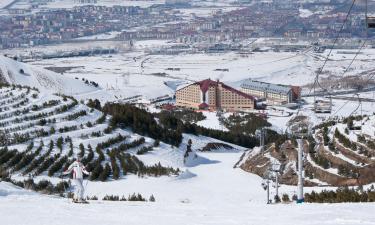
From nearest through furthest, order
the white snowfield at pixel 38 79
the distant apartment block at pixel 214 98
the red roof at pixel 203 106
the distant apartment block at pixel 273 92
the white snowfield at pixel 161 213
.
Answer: the white snowfield at pixel 161 213
the white snowfield at pixel 38 79
the distant apartment block at pixel 214 98
the red roof at pixel 203 106
the distant apartment block at pixel 273 92

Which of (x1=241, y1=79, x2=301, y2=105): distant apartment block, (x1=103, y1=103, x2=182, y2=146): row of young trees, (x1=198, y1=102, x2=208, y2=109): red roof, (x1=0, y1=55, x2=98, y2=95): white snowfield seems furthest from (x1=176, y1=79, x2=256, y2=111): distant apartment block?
(x1=103, y1=103, x2=182, y2=146): row of young trees

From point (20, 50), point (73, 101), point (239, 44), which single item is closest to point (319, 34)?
point (239, 44)

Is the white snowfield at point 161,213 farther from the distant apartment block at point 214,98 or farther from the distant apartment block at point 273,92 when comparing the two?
the distant apartment block at point 273,92

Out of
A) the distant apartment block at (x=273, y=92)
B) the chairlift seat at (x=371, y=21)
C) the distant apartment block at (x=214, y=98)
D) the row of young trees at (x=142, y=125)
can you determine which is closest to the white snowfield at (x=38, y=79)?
the distant apartment block at (x=214, y=98)

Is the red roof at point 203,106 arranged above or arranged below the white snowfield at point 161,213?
below

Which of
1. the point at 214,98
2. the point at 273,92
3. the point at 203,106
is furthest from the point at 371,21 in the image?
the point at 273,92

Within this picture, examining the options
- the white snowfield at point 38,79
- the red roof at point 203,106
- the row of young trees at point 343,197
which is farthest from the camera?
the red roof at point 203,106

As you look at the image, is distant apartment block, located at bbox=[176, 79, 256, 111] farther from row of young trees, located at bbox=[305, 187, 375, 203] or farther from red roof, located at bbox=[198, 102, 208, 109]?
row of young trees, located at bbox=[305, 187, 375, 203]
